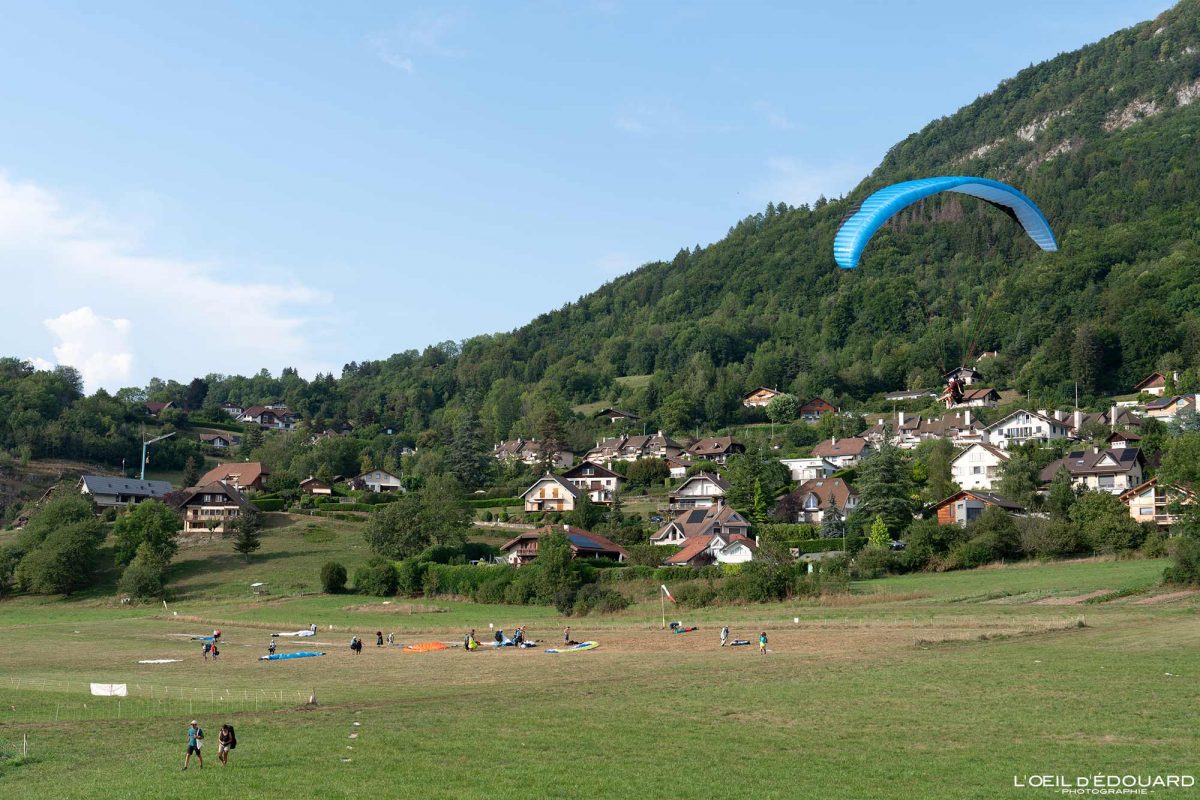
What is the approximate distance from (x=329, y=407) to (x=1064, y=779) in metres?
189

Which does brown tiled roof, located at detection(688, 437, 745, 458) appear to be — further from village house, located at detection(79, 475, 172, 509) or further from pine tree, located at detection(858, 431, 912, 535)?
village house, located at detection(79, 475, 172, 509)

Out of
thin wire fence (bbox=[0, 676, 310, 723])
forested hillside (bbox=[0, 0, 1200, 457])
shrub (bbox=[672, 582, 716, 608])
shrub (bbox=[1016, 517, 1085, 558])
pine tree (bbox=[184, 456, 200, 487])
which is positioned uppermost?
forested hillside (bbox=[0, 0, 1200, 457])

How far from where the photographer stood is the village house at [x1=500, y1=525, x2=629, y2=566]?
233 ft

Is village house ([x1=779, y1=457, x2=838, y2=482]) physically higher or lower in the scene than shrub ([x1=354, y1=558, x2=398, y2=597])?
higher

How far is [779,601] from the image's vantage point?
2005 inches

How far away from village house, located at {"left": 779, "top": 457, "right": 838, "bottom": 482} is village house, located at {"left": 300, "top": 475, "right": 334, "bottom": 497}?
1740 inches

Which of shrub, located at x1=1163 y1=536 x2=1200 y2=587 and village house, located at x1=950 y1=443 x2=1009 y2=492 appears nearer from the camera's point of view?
shrub, located at x1=1163 y1=536 x2=1200 y2=587

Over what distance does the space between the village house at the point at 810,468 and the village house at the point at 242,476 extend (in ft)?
172

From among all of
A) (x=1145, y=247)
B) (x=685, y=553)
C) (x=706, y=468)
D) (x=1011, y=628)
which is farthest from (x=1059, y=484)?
(x=1145, y=247)

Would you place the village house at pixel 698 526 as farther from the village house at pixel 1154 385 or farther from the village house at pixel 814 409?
the village house at pixel 1154 385

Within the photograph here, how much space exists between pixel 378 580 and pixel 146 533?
22035 millimetres

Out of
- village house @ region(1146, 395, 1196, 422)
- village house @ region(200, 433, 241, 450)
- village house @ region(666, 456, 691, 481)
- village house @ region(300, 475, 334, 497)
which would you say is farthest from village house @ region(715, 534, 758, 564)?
village house @ region(200, 433, 241, 450)

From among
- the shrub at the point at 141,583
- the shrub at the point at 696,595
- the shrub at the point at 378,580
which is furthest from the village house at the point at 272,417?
the shrub at the point at 696,595

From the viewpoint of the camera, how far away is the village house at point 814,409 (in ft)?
473
